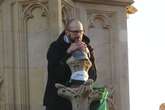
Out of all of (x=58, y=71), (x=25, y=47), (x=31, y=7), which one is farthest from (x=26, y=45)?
(x=58, y=71)

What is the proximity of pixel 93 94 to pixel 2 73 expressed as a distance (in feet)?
8.02

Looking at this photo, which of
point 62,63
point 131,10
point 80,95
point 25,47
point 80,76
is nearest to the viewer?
point 80,95

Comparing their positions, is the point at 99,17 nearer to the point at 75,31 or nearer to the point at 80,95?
the point at 75,31

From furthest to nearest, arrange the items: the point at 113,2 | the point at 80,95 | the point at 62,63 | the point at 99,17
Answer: the point at 113,2, the point at 99,17, the point at 62,63, the point at 80,95

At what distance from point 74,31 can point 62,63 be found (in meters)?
0.36

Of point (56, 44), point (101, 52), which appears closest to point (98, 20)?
point (101, 52)

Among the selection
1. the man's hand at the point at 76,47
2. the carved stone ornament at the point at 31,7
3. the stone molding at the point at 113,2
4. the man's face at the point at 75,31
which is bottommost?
the man's hand at the point at 76,47

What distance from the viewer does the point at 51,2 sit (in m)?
13.1

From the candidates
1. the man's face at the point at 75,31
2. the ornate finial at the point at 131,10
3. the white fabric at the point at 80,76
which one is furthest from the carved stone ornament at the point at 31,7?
the white fabric at the point at 80,76

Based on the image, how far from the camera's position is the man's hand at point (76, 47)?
1100 cm

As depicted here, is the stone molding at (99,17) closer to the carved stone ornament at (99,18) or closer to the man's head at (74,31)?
the carved stone ornament at (99,18)

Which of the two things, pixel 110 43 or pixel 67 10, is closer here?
pixel 67 10

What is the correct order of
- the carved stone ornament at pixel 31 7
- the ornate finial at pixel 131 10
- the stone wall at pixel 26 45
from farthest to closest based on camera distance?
the ornate finial at pixel 131 10, the carved stone ornament at pixel 31 7, the stone wall at pixel 26 45

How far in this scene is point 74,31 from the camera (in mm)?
11031
